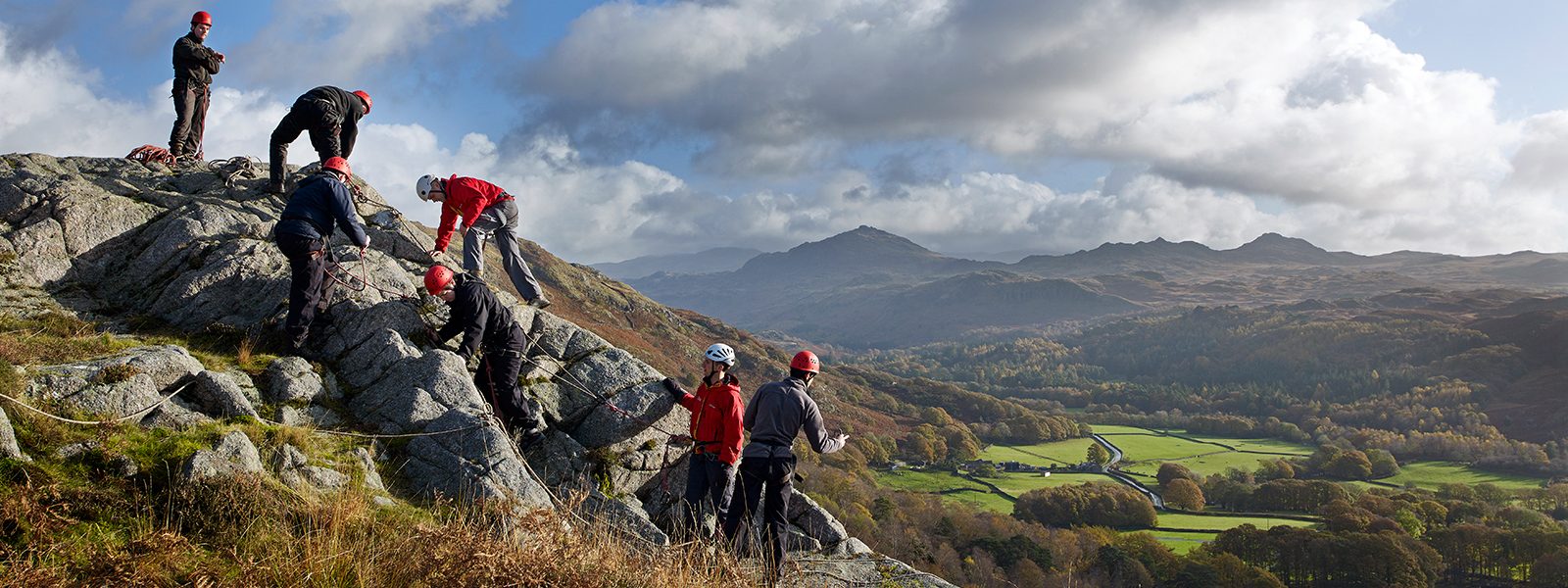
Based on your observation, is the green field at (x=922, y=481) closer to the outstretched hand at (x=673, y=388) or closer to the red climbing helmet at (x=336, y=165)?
the outstretched hand at (x=673, y=388)

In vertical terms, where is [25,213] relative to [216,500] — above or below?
above

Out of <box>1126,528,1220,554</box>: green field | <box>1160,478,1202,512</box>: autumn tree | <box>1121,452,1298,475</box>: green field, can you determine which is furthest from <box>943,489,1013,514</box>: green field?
<box>1121,452,1298,475</box>: green field

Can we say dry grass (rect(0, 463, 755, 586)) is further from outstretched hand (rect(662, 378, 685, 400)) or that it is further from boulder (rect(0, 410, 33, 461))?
outstretched hand (rect(662, 378, 685, 400))

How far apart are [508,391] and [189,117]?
16.4 meters

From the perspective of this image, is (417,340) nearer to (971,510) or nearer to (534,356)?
(534,356)

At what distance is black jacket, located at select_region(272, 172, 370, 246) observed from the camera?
1380cm

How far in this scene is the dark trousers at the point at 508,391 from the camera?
13.5m

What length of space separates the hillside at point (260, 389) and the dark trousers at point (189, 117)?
4.27 feet

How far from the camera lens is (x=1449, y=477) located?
5354 inches

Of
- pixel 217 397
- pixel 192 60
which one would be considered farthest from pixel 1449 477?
pixel 192 60

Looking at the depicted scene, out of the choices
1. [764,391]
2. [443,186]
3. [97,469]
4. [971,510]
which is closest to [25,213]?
[443,186]

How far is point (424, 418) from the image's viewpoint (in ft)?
39.6

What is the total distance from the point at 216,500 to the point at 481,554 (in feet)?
10.9

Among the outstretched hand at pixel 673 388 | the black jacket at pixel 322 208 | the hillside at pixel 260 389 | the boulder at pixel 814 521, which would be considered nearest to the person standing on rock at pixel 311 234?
the black jacket at pixel 322 208
